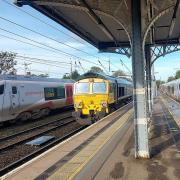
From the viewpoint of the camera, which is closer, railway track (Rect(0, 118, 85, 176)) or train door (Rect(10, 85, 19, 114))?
railway track (Rect(0, 118, 85, 176))

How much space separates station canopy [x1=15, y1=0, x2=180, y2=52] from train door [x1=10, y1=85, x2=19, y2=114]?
233 inches

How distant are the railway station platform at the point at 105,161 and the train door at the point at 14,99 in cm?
996

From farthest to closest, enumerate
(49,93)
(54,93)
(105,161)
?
(54,93) < (49,93) < (105,161)

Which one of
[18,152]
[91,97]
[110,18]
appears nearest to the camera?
[18,152]

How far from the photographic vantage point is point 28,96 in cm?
2592

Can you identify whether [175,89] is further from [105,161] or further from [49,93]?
[105,161]

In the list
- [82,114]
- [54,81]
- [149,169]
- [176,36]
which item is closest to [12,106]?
[82,114]

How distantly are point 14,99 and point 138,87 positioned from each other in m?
14.7

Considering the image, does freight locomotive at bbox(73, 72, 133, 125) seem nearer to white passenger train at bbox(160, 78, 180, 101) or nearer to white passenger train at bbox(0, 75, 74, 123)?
white passenger train at bbox(0, 75, 74, 123)

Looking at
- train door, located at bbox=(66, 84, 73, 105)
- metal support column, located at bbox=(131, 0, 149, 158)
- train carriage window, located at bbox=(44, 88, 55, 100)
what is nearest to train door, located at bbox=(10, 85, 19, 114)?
train carriage window, located at bbox=(44, 88, 55, 100)

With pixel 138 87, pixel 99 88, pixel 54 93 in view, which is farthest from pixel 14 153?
pixel 54 93

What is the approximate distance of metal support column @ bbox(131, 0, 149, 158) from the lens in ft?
34.1

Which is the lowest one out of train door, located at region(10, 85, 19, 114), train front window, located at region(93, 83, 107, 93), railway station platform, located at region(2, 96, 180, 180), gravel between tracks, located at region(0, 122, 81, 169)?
gravel between tracks, located at region(0, 122, 81, 169)

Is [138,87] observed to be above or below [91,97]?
above
